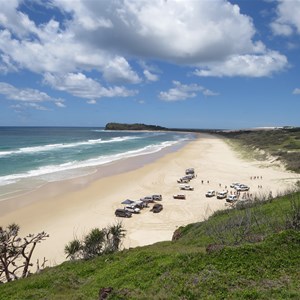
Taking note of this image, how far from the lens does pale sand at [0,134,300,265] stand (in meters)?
26.5

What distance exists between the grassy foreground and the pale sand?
908 centimetres

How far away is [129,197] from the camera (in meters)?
38.1

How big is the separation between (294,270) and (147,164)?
175 ft

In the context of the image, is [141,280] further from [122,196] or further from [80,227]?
[122,196]

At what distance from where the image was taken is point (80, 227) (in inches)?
1097

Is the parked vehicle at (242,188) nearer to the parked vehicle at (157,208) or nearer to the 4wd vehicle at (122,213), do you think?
the parked vehicle at (157,208)

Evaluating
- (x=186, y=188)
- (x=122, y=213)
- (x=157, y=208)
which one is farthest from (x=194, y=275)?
(x=186, y=188)

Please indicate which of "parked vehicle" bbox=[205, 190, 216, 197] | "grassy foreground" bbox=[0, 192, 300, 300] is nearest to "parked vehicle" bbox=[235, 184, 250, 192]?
"parked vehicle" bbox=[205, 190, 216, 197]

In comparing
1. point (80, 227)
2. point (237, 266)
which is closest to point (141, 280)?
point (237, 266)

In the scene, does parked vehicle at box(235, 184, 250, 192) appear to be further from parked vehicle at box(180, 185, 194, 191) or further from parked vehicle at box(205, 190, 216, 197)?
parked vehicle at box(180, 185, 194, 191)

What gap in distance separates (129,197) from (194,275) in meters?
27.8

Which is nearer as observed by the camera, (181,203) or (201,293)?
(201,293)

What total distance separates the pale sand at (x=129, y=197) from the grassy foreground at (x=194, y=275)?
29.8 feet

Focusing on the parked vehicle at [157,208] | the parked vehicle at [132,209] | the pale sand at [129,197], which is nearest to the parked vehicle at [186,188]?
the pale sand at [129,197]
